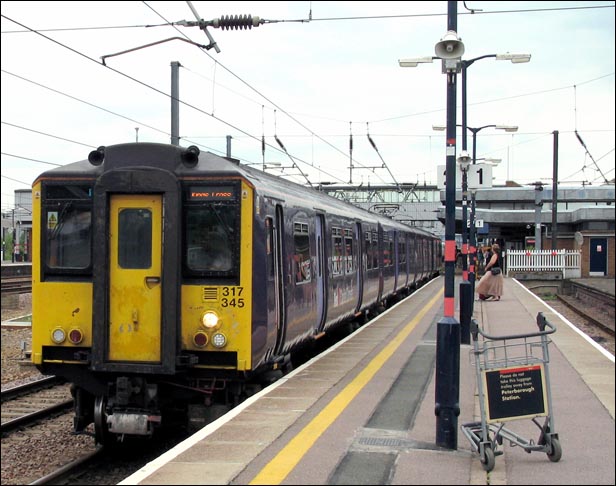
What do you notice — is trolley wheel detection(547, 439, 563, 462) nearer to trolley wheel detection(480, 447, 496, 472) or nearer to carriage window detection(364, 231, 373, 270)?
trolley wheel detection(480, 447, 496, 472)

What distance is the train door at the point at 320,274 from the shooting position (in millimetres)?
11758

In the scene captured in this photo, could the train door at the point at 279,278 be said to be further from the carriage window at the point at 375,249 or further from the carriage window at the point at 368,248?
the carriage window at the point at 375,249

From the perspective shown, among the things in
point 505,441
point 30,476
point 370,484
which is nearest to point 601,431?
point 505,441

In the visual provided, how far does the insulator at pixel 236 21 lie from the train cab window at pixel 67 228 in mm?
4304

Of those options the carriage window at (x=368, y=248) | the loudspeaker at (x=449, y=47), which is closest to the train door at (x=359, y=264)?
the carriage window at (x=368, y=248)

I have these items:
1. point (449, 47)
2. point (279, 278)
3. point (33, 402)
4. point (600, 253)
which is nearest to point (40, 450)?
point (33, 402)

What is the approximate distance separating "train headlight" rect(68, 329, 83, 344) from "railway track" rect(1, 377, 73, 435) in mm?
2775

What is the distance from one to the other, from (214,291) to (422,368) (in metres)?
3.95

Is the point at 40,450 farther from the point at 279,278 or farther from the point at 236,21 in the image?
the point at 236,21

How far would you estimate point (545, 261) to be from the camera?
37.1 metres

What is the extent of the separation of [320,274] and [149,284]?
453 centimetres

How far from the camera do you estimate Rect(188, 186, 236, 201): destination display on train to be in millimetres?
7855

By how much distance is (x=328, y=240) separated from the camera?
12.7m

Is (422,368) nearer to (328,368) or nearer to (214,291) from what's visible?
(328,368)
